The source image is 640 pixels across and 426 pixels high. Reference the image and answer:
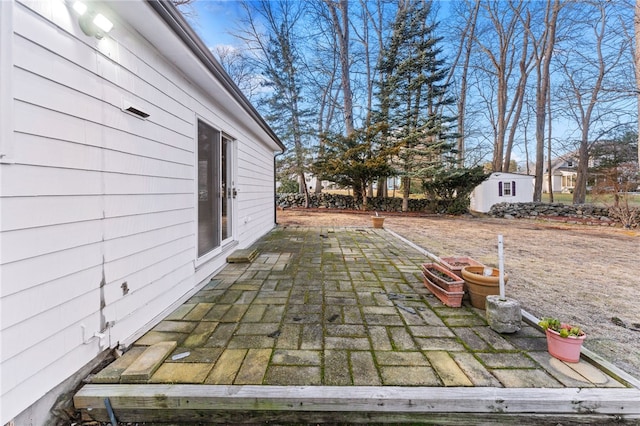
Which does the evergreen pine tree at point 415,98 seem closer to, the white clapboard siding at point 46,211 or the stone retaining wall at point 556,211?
the stone retaining wall at point 556,211

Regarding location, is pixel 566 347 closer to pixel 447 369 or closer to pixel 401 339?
pixel 447 369

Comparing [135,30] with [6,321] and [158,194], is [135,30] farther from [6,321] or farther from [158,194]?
[6,321]

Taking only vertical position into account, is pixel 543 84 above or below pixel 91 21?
above

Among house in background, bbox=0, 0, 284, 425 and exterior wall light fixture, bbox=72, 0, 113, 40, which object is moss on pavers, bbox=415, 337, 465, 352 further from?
exterior wall light fixture, bbox=72, 0, 113, 40

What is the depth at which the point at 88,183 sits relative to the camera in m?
1.61

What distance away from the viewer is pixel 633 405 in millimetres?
1394

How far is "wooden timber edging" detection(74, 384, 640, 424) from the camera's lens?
1.39 metres

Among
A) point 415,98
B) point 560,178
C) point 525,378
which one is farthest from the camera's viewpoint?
point 560,178

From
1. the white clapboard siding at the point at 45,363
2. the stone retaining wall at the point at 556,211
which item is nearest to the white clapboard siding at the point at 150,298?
the white clapboard siding at the point at 45,363

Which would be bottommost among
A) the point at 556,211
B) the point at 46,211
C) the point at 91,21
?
the point at 556,211

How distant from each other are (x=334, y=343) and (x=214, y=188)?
2546 mm

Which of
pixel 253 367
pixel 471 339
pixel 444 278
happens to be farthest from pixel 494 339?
pixel 253 367

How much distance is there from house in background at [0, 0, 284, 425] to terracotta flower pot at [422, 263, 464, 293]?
2.49m

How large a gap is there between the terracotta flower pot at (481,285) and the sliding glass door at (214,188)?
9.29 ft
